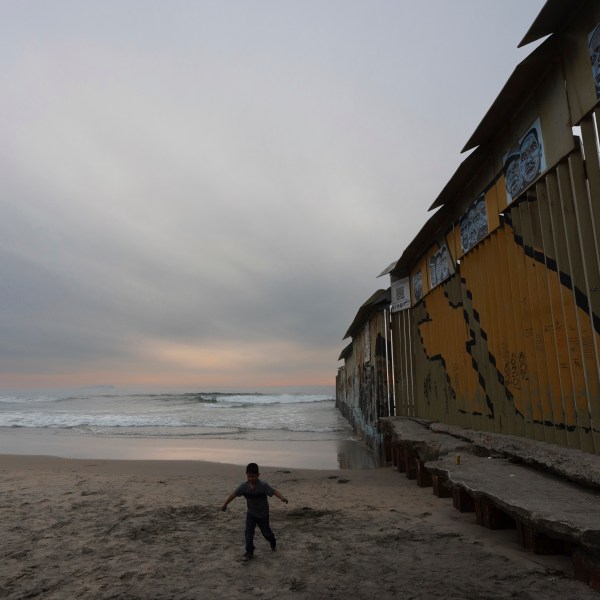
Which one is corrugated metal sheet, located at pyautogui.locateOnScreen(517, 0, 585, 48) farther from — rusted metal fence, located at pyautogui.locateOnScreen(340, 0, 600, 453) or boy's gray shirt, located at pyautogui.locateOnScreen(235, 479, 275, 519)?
boy's gray shirt, located at pyautogui.locateOnScreen(235, 479, 275, 519)

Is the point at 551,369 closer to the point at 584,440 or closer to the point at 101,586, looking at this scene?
the point at 584,440

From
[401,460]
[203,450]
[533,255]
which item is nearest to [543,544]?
[533,255]

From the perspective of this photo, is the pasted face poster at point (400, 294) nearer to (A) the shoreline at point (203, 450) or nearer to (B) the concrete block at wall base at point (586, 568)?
(A) the shoreline at point (203, 450)

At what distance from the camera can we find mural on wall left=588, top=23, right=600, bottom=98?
4.56 m

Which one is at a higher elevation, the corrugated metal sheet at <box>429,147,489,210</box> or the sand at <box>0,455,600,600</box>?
the corrugated metal sheet at <box>429,147,489,210</box>

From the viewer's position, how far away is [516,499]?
4.21 m

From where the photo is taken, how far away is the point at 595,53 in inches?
181

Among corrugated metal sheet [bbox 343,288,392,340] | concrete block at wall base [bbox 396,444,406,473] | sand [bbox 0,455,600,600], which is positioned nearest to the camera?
sand [bbox 0,455,600,600]

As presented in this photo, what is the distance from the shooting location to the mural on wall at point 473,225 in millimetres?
7627

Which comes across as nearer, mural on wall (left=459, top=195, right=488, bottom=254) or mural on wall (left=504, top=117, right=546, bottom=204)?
mural on wall (left=504, top=117, right=546, bottom=204)

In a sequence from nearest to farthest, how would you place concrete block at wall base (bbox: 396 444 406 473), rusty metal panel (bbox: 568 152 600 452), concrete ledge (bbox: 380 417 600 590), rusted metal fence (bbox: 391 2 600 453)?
1. concrete ledge (bbox: 380 417 600 590)
2. rusty metal panel (bbox: 568 152 600 452)
3. rusted metal fence (bbox: 391 2 600 453)
4. concrete block at wall base (bbox: 396 444 406 473)

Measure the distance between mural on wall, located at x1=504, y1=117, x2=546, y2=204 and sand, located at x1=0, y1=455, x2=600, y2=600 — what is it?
439 cm

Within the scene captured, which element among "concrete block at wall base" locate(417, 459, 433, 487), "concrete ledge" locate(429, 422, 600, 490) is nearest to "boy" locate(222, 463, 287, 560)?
"concrete ledge" locate(429, 422, 600, 490)

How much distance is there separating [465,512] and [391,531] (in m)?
1.40
